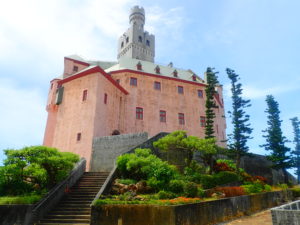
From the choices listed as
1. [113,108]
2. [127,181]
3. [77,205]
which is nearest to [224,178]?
[127,181]

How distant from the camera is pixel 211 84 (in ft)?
89.8

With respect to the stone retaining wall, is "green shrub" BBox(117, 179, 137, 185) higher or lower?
higher

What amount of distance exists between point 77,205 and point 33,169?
352cm

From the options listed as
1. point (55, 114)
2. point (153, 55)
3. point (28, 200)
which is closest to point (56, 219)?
point (28, 200)

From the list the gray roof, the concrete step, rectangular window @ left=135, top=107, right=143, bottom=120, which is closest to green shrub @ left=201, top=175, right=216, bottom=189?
the concrete step

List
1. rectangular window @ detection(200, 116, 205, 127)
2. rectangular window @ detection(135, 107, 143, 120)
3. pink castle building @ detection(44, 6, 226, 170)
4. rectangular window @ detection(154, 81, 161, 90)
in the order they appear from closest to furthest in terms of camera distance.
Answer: pink castle building @ detection(44, 6, 226, 170) → rectangular window @ detection(135, 107, 143, 120) → rectangular window @ detection(154, 81, 161, 90) → rectangular window @ detection(200, 116, 205, 127)

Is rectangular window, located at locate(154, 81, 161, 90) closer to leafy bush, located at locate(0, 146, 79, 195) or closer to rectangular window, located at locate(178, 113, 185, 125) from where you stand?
rectangular window, located at locate(178, 113, 185, 125)

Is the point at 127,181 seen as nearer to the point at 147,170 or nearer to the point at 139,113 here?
the point at 147,170

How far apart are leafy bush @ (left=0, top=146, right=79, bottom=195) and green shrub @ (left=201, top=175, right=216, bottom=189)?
8288mm

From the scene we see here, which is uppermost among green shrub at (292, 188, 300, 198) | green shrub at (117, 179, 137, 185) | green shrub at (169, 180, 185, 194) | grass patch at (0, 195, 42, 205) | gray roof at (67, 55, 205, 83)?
gray roof at (67, 55, 205, 83)

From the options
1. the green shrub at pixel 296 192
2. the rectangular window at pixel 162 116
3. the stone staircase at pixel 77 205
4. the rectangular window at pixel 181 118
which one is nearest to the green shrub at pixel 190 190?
the stone staircase at pixel 77 205

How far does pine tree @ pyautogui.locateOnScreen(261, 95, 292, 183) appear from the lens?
23547mm

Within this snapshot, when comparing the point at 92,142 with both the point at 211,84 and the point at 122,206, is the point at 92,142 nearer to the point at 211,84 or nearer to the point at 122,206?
the point at 122,206

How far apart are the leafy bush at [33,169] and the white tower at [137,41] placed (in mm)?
43366
